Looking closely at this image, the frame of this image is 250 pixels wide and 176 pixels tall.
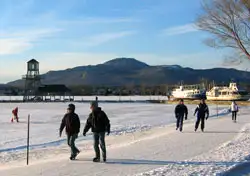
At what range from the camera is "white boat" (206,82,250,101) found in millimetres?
99562

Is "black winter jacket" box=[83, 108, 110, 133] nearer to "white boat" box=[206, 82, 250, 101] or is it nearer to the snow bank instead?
the snow bank

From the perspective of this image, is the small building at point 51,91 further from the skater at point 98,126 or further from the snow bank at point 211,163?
the skater at point 98,126

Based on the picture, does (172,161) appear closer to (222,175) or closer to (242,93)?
(222,175)

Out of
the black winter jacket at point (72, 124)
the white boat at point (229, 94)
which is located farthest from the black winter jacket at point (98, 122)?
the white boat at point (229, 94)

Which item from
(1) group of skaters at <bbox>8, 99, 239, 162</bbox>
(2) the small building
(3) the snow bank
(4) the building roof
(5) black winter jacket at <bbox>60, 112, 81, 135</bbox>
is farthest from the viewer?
(4) the building roof

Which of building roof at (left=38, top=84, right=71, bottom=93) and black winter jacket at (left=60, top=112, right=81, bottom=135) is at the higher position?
building roof at (left=38, top=84, right=71, bottom=93)

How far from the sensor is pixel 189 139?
17141mm

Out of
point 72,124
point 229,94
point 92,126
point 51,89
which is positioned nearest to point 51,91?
point 51,89

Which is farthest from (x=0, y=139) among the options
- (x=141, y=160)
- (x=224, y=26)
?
(x=224, y=26)

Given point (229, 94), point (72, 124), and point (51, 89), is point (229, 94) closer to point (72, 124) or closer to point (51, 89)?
point (51, 89)

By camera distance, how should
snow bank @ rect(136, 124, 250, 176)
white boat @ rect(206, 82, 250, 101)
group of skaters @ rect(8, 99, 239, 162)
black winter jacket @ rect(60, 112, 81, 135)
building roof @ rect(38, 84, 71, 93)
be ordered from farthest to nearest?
building roof @ rect(38, 84, 71, 93) < white boat @ rect(206, 82, 250, 101) < black winter jacket @ rect(60, 112, 81, 135) < group of skaters @ rect(8, 99, 239, 162) < snow bank @ rect(136, 124, 250, 176)

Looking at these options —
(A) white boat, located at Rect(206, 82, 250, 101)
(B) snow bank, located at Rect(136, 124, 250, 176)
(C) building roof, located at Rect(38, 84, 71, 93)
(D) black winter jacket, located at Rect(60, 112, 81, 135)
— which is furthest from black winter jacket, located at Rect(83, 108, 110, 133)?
(C) building roof, located at Rect(38, 84, 71, 93)

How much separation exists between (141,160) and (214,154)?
2.28 meters

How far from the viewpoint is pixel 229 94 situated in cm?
10306
